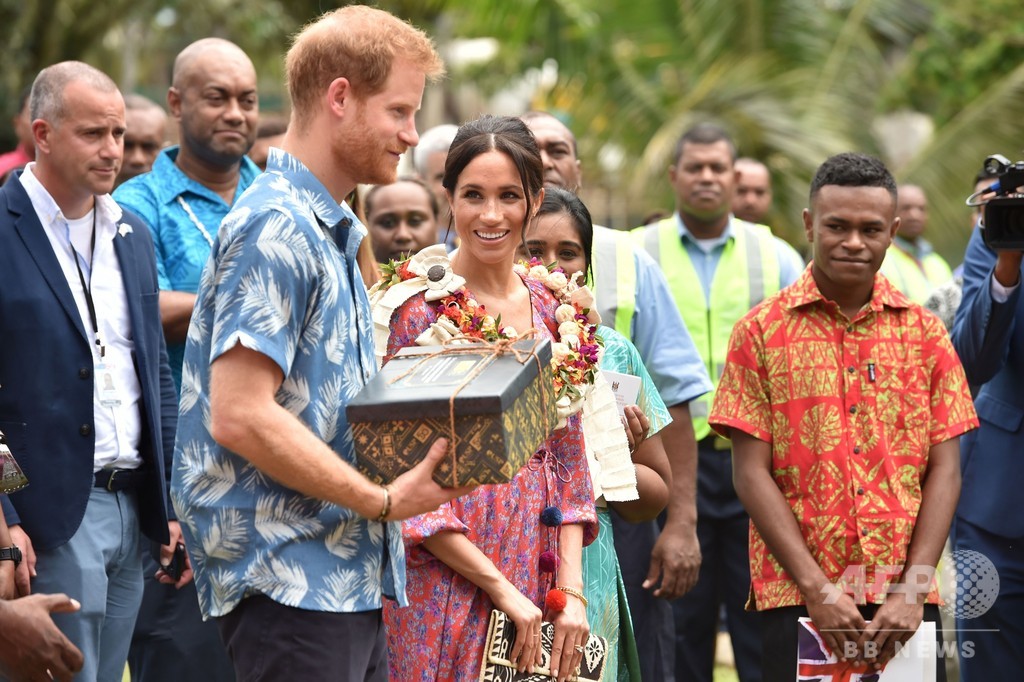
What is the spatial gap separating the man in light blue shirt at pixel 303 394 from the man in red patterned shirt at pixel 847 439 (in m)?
1.90

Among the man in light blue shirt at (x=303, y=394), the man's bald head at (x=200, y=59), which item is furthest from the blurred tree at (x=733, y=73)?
the man in light blue shirt at (x=303, y=394)

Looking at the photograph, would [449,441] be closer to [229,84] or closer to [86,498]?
[86,498]

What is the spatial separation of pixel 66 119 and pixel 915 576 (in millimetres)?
3367

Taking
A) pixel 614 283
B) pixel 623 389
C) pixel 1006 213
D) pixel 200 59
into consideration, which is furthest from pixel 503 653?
pixel 200 59

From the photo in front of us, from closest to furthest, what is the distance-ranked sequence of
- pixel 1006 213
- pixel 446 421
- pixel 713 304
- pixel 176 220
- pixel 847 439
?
pixel 446 421 → pixel 847 439 → pixel 1006 213 → pixel 176 220 → pixel 713 304

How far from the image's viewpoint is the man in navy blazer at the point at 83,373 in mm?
4570

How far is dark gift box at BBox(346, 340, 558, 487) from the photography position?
3.14m

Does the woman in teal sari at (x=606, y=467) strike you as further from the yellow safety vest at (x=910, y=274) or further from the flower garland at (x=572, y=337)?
the yellow safety vest at (x=910, y=274)

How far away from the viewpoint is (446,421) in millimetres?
3170

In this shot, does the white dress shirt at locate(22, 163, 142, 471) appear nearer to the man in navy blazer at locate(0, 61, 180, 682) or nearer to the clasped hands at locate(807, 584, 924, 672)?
the man in navy blazer at locate(0, 61, 180, 682)

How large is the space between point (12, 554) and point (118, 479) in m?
0.61

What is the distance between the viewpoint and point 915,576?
15.6 ft

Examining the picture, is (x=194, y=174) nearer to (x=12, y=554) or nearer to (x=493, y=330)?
(x=12, y=554)

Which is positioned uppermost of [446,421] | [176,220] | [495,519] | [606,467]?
[176,220]
